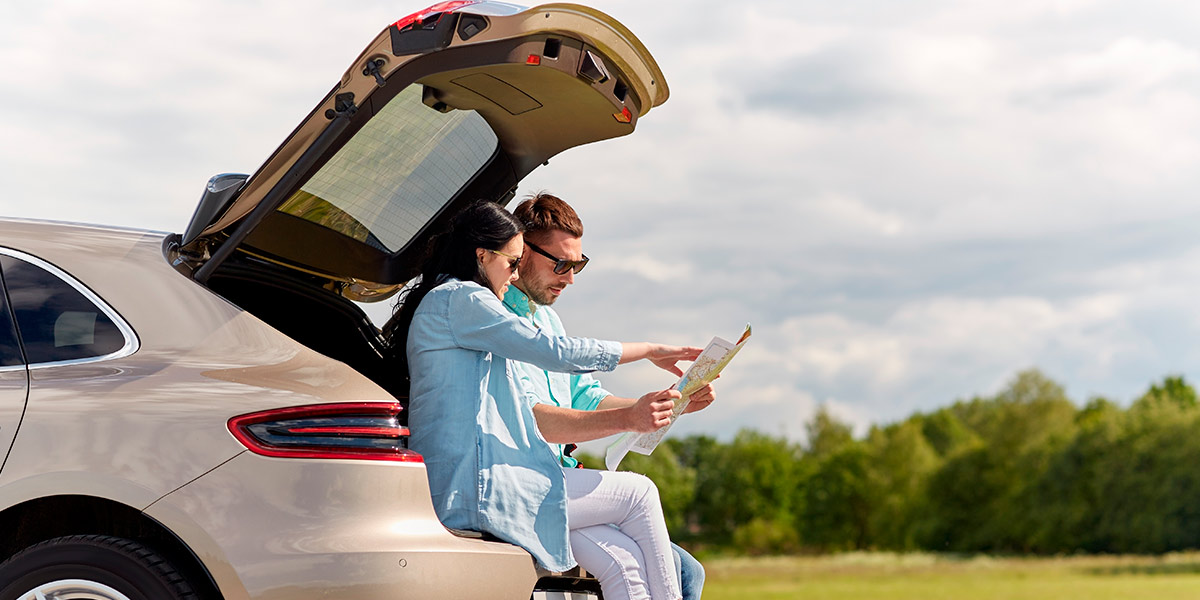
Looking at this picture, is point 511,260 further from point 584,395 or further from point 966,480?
point 966,480

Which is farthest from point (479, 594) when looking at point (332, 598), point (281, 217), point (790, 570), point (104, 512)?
point (790, 570)

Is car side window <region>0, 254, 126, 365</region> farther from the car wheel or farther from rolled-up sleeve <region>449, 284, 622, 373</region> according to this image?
rolled-up sleeve <region>449, 284, 622, 373</region>

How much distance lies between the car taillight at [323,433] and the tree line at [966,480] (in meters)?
47.0

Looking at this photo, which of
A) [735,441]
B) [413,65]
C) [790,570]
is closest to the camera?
[413,65]

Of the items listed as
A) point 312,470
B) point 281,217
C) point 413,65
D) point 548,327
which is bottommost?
point 312,470

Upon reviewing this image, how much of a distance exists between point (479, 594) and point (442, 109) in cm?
166

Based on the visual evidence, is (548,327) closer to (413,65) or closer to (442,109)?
(442,109)

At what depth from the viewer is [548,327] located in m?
4.24

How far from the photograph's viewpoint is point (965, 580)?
42594 mm

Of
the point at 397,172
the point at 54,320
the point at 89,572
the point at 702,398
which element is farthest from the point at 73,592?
the point at 702,398

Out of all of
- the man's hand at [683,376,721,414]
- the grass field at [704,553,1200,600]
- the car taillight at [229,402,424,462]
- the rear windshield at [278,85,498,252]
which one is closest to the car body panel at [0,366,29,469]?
the car taillight at [229,402,424,462]

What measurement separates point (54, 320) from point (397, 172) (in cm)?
125

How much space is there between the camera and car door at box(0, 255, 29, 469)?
3.19 meters

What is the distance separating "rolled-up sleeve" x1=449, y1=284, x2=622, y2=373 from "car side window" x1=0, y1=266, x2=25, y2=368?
50.9 inches
